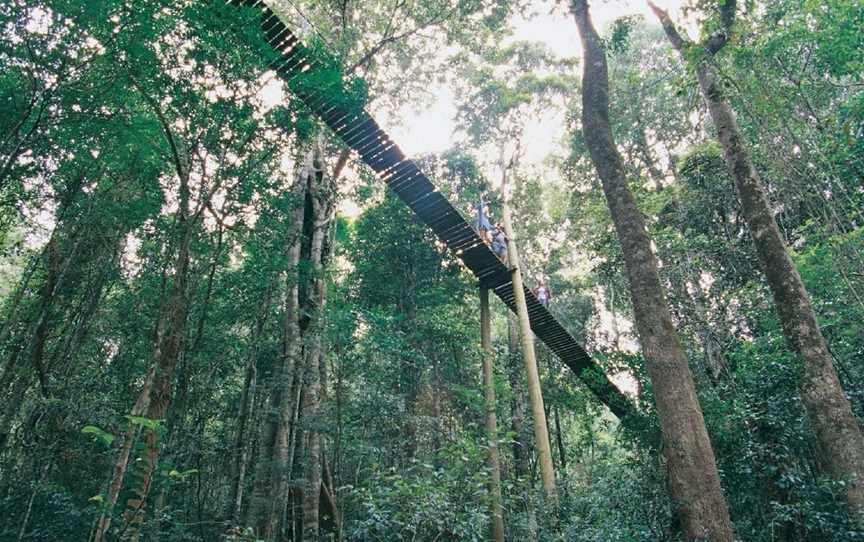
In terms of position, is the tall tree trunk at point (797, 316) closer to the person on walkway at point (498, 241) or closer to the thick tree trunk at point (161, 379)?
the person on walkway at point (498, 241)

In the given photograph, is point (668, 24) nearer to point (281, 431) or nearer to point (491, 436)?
point (491, 436)

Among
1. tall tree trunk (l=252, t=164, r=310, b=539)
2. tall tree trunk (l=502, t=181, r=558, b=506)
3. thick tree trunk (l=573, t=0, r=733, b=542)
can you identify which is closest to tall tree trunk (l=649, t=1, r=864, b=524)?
thick tree trunk (l=573, t=0, r=733, b=542)

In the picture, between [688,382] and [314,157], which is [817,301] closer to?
[688,382]

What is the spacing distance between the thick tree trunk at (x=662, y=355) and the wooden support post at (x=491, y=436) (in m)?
1.74

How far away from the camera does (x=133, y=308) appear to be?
7.36 meters

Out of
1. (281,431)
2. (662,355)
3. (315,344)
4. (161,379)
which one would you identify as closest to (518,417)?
(315,344)

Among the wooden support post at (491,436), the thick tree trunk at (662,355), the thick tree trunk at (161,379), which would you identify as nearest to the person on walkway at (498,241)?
the wooden support post at (491,436)

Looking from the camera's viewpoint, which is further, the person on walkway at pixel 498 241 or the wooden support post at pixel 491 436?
the person on walkway at pixel 498 241

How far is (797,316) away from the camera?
179 inches

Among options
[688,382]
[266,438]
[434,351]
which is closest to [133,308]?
[266,438]

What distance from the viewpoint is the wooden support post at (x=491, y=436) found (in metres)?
5.00

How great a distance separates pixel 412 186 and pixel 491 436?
378 cm

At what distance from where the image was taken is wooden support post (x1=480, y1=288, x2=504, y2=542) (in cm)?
500

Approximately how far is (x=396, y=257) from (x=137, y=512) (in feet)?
23.9
